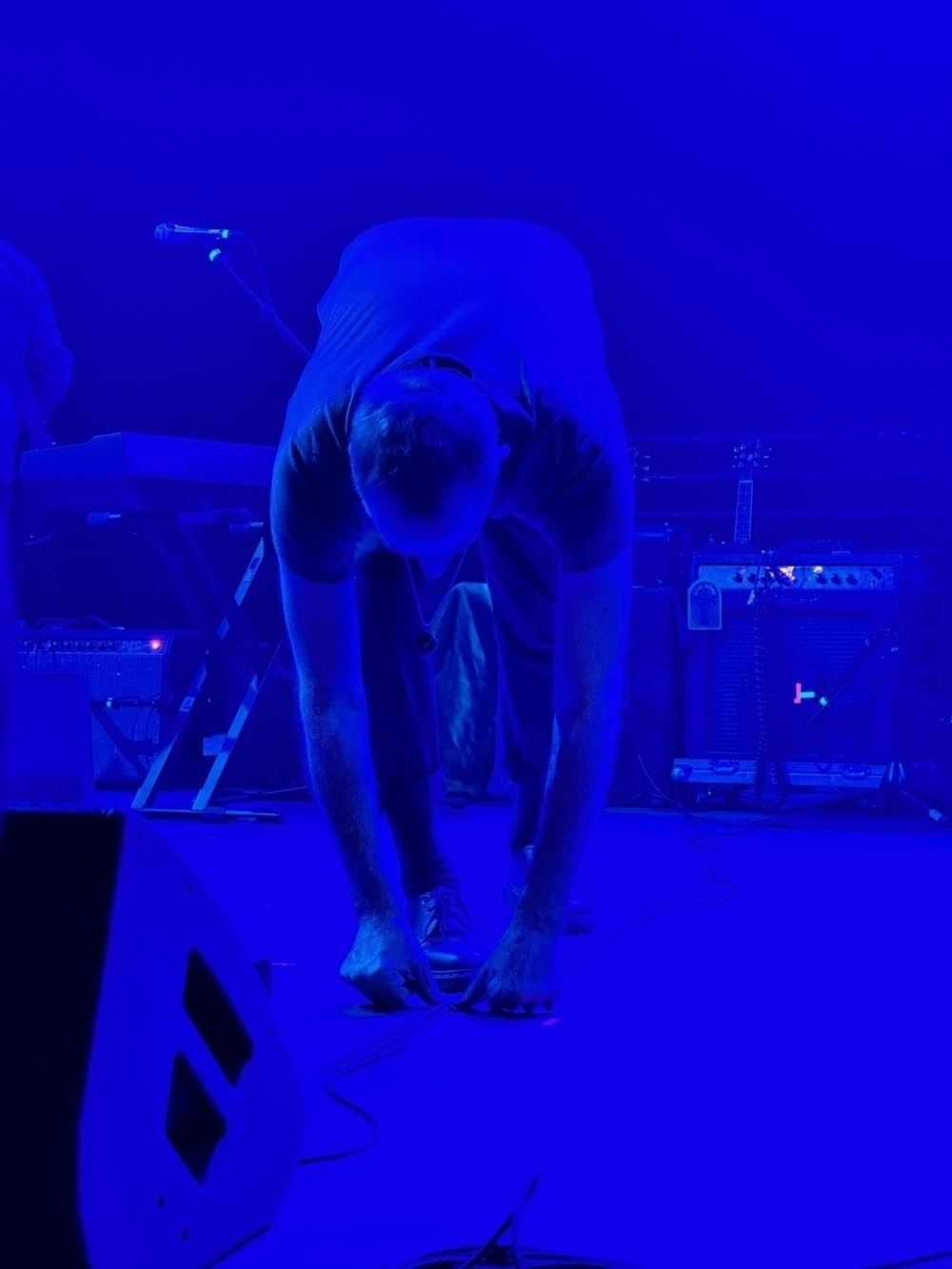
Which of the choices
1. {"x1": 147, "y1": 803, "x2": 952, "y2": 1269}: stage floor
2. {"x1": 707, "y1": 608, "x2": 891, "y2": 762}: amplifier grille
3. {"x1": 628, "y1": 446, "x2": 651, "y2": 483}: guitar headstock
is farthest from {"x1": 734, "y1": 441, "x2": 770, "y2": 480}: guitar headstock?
{"x1": 147, "y1": 803, "x2": 952, "y2": 1269}: stage floor

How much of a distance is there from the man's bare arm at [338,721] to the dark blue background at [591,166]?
335cm

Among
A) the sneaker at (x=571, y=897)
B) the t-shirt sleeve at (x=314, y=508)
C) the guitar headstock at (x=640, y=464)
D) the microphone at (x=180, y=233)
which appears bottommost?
the sneaker at (x=571, y=897)

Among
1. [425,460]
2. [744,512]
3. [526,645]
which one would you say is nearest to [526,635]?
[526,645]

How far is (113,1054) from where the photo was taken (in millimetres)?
865

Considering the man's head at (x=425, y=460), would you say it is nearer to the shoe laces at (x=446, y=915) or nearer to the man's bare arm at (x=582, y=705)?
the man's bare arm at (x=582, y=705)

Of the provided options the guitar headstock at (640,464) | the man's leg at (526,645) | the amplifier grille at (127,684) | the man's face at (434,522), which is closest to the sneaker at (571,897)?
the man's leg at (526,645)

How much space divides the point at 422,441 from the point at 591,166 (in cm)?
369

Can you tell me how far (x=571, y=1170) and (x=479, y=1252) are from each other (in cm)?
23

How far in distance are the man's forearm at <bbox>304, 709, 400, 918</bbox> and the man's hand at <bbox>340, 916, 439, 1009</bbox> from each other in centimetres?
2

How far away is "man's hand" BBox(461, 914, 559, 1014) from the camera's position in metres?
1.71

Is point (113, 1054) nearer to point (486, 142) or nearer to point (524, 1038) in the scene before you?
point (524, 1038)

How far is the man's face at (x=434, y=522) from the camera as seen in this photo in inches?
60.5

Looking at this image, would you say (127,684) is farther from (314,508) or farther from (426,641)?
(314,508)

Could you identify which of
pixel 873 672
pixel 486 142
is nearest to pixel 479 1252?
pixel 873 672
